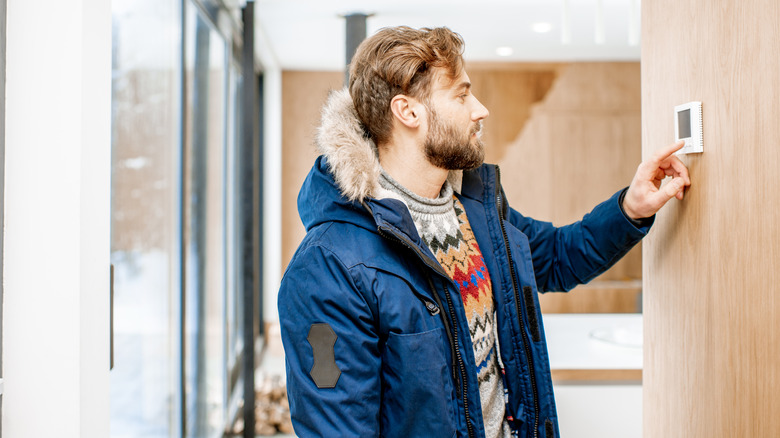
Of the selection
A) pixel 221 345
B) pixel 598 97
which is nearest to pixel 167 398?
pixel 221 345

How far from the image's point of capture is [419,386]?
0.94 m

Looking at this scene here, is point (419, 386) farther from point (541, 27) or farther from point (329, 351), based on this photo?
point (541, 27)

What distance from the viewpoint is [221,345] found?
129 inches

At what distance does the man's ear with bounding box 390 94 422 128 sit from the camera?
1.16 m

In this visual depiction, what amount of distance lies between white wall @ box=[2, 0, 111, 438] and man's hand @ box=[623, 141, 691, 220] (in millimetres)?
994

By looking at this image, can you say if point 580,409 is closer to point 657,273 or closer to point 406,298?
point 657,273

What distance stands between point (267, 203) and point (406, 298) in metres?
3.73

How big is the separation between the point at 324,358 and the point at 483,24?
277cm

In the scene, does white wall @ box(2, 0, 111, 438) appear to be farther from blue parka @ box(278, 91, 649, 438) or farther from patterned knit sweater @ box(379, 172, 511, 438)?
patterned knit sweater @ box(379, 172, 511, 438)

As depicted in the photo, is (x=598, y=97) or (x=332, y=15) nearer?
(x=332, y=15)

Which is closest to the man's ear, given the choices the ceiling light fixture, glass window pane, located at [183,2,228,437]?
glass window pane, located at [183,2,228,437]

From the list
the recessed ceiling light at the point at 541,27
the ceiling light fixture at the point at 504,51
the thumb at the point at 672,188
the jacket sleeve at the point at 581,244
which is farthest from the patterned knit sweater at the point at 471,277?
the ceiling light fixture at the point at 504,51

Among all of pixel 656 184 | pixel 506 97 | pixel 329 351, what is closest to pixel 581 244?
pixel 656 184

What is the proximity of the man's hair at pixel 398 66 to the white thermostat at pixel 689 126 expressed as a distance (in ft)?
1.42
